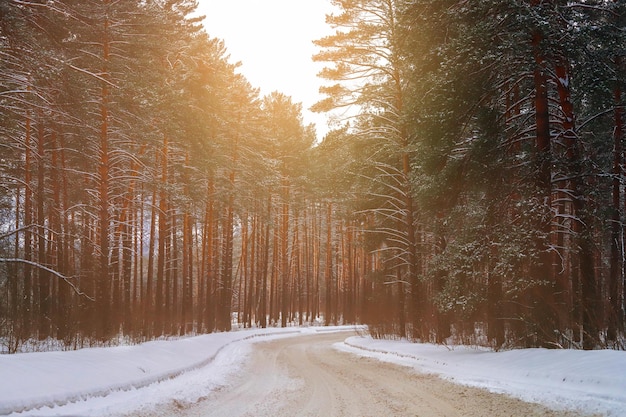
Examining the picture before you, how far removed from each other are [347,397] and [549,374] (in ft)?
12.0

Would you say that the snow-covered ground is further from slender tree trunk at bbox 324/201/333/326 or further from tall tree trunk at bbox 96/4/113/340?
slender tree trunk at bbox 324/201/333/326

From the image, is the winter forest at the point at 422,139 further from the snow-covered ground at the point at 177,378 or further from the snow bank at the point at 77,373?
Result: the snow bank at the point at 77,373

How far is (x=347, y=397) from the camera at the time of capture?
8.66 metres

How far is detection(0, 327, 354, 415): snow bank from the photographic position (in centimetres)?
686

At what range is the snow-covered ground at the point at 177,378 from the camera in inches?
270

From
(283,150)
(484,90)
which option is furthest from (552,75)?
(283,150)

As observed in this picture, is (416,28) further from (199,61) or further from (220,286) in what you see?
(220,286)

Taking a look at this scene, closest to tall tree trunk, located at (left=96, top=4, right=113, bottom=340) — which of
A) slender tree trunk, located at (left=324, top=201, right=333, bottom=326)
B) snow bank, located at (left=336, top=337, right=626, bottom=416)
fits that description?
snow bank, located at (left=336, top=337, right=626, bottom=416)

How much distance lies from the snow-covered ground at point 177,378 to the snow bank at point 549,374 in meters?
0.01

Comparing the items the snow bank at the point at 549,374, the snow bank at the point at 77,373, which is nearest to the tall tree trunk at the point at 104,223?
the snow bank at the point at 77,373

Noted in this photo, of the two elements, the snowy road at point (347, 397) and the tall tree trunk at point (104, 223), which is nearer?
the snowy road at point (347, 397)

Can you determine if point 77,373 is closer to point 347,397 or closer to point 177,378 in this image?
point 177,378

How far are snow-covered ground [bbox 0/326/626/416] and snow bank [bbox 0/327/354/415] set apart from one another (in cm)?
1

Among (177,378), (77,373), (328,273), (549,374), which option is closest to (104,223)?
(177,378)
